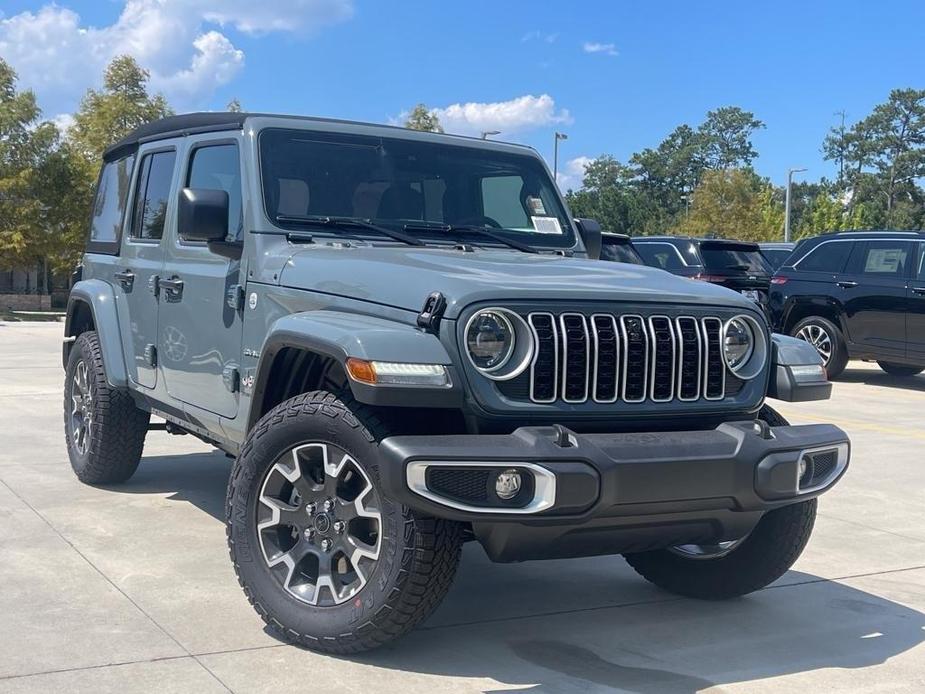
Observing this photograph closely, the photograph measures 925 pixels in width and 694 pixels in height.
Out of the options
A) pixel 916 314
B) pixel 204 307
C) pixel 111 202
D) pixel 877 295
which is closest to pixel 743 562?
pixel 204 307

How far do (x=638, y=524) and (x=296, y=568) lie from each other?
1228mm

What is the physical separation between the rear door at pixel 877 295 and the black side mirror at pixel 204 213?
34.4 ft

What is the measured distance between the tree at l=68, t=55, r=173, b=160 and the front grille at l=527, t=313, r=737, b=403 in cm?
3932

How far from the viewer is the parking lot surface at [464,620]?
3.91 metres

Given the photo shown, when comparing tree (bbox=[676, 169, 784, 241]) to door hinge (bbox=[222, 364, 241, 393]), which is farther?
tree (bbox=[676, 169, 784, 241])

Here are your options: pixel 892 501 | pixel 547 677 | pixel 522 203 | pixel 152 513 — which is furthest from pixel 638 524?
pixel 892 501

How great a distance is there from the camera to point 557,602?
488 centimetres

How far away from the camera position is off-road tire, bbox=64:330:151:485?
6.34 meters

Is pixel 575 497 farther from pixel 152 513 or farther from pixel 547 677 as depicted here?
pixel 152 513

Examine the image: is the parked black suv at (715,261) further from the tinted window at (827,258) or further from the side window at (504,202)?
the side window at (504,202)

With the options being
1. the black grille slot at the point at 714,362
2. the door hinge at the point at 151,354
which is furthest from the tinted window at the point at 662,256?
the black grille slot at the point at 714,362

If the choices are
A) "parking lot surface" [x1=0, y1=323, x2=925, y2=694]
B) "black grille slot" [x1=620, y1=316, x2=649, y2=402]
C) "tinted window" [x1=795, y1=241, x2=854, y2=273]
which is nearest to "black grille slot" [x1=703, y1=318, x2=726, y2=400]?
"black grille slot" [x1=620, y1=316, x2=649, y2=402]

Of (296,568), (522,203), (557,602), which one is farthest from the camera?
(522,203)

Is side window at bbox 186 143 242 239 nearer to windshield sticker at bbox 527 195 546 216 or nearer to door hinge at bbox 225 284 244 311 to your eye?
door hinge at bbox 225 284 244 311
